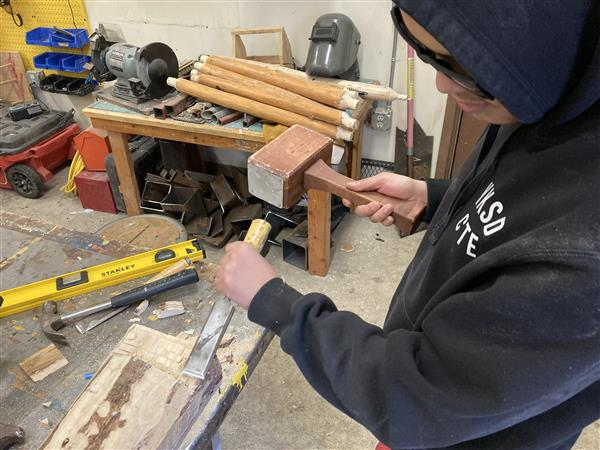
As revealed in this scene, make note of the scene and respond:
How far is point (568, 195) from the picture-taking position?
1.75ft

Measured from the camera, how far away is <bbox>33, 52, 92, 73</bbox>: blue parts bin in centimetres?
321

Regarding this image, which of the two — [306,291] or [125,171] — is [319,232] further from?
[125,171]

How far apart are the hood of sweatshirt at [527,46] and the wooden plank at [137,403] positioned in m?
0.70

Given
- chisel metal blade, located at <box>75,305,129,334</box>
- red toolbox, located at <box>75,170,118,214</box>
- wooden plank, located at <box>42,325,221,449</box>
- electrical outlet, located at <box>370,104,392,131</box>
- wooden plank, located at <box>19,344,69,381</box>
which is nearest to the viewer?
wooden plank, located at <box>42,325,221,449</box>

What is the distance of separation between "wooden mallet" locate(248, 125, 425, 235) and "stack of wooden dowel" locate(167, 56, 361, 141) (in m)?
0.93

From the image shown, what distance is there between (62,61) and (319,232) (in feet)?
7.78

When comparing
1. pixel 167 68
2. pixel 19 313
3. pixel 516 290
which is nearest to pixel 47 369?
pixel 19 313

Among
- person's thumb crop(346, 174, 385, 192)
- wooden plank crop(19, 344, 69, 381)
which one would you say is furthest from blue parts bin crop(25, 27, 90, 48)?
person's thumb crop(346, 174, 385, 192)

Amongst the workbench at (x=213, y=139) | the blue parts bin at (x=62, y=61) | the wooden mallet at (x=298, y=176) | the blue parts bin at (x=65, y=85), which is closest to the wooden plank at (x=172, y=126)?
Result: the workbench at (x=213, y=139)

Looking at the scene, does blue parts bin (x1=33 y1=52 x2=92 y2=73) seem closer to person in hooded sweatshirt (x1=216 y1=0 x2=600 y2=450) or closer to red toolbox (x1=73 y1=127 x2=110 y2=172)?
red toolbox (x1=73 y1=127 x2=110 y2=172)

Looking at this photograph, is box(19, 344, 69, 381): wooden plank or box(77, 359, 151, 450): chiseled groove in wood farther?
box(19, 344, 69, 381): wooden plank

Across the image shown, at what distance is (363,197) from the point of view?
1.12 metres

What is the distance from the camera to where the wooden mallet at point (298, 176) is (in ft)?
3.67

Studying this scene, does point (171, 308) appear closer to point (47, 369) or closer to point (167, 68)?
point (47, 369)
